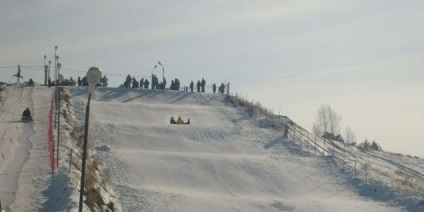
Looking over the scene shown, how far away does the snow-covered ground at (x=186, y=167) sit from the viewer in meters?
26.9

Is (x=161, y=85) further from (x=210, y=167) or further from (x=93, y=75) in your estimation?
(x=93, y=75)

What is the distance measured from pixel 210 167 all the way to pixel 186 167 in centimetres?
135

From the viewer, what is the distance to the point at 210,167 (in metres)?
35.6

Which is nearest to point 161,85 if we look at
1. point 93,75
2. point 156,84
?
point 156,84

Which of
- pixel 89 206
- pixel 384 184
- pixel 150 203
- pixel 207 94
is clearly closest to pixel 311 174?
pixel 384 184

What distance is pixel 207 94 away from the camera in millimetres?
60688

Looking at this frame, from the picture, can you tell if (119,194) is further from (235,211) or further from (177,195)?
(235,211)

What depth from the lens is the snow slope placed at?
3023 cm

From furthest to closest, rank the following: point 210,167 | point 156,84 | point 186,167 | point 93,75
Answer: point 156,84
point 210,167
point 186,167
point 93,75

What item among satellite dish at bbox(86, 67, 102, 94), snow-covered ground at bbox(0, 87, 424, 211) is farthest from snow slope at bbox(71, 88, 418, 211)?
satellite dish at bbox(86, 67, 102, 94)

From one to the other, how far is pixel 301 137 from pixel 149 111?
1176 cm

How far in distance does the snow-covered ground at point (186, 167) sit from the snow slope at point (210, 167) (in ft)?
0.18

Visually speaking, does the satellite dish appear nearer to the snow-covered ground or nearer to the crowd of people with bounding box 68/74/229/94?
the snow-covered ground

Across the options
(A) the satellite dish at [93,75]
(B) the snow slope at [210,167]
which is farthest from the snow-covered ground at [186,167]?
(A) the satellite dish at [93,75]
